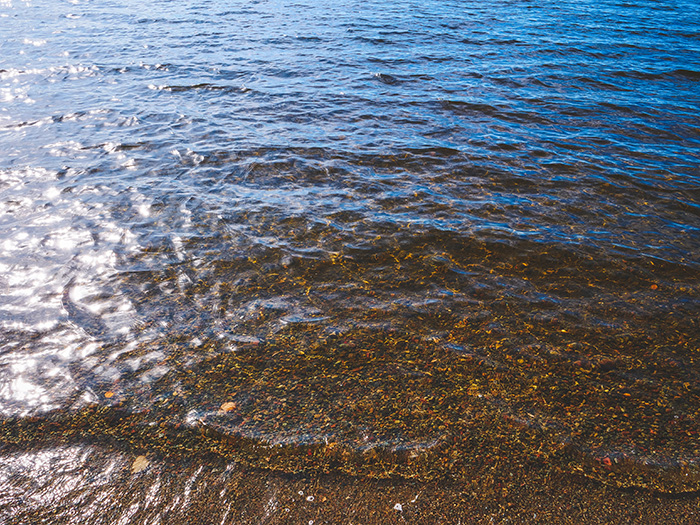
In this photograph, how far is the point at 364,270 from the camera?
5883mm

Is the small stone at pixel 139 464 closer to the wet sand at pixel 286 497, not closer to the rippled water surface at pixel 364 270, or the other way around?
the wet sand at pixel 286 497

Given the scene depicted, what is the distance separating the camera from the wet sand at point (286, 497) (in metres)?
3.18

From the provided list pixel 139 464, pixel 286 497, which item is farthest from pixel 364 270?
pixel 139 464

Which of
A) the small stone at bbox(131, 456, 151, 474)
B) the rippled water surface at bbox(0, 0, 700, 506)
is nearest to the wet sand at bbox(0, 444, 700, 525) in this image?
the small stone at bbox(131, 456, 151, 474)

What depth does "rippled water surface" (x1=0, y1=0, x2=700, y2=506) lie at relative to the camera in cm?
389

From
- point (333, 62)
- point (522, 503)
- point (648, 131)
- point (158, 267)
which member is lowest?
point (522, 503)

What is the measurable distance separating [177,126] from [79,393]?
7922 millimetres

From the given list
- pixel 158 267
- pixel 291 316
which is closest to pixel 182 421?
pixel 291 316

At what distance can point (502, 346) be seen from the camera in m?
4.68

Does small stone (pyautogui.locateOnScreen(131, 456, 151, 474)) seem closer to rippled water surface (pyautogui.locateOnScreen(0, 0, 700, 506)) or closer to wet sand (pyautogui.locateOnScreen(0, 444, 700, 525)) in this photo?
wet sand (pyautogui.locateOnScreen(0, 444, 700, 525))

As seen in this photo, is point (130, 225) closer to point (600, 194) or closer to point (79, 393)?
point (79, 393)

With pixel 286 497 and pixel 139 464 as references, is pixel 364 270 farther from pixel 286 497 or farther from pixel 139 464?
pixel 139 464

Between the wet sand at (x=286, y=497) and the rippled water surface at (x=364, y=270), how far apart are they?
16 cm

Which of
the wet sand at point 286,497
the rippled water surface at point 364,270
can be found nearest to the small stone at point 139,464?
the wet sand at point 286,497
